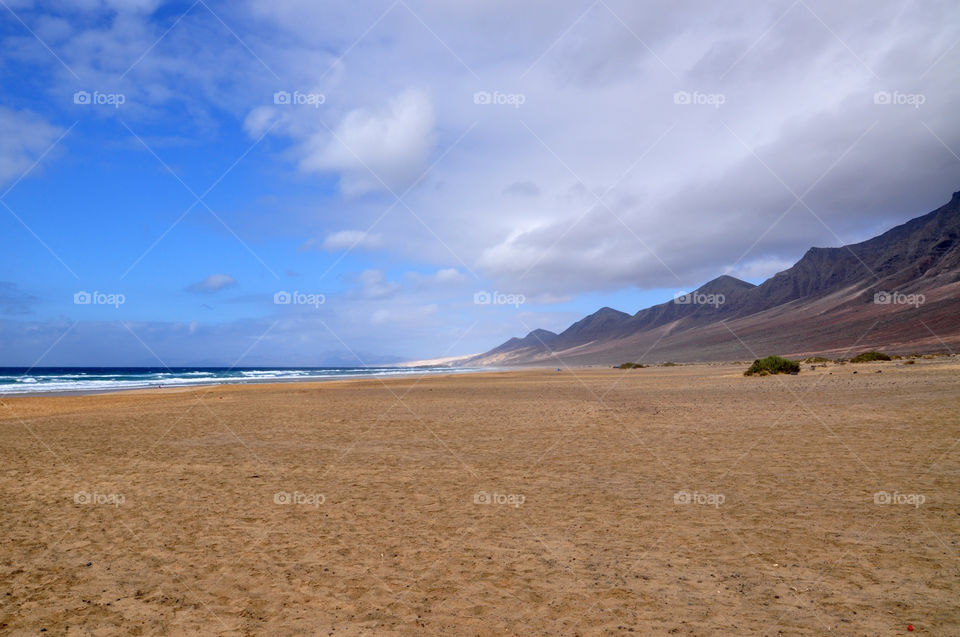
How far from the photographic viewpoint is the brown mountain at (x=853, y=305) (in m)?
82.2

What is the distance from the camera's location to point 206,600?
5.63m

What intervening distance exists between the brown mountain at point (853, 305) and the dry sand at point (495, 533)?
137ft

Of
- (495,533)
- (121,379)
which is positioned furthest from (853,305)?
(121,379)

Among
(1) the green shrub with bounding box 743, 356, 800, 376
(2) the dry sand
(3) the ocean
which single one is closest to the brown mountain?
(1) the green shrub with bounding box 743, 356, 800, 376

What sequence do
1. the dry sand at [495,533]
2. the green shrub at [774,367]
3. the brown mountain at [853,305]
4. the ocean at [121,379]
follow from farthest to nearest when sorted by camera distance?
the brown mountain at [853,305], the ocean at [121,379], the green shrub at [774,367], the dry sand at [495,533]

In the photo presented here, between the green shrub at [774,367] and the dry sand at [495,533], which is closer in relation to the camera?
the dry sand at [495,533]

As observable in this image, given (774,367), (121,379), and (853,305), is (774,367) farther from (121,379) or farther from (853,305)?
(853,305)

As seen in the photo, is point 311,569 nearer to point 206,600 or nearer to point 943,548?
point 206,600

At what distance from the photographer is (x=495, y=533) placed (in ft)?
24.7

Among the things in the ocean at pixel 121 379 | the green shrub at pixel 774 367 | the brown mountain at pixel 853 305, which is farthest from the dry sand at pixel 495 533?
the ocean at pixel 121 379

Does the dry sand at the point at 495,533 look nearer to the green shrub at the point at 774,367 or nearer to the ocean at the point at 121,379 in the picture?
the green shrub at the point at 774,367

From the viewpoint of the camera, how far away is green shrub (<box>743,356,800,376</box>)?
127 ft

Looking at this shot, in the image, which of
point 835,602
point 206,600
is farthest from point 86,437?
point 835,602

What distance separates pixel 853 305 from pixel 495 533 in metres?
138
